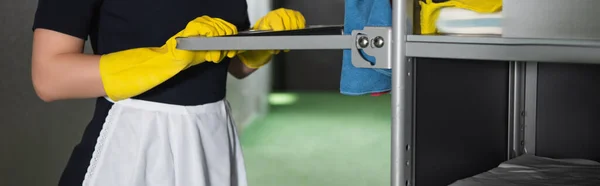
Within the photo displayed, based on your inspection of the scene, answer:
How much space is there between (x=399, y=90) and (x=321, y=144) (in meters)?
3.76

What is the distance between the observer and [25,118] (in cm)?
246

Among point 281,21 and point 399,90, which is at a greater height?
point 281,21

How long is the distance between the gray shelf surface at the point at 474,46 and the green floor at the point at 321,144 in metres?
2.73

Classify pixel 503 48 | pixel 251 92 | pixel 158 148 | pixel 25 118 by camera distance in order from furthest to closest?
pixel 251 92, pixel 25 118, pixel 158 148, pixel 503 48

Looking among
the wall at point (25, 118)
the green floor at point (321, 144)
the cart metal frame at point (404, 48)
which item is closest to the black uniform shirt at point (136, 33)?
the cart metal frame at point (404, 48)

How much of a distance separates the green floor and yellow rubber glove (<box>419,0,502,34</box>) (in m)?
2.75

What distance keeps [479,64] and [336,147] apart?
3.29m

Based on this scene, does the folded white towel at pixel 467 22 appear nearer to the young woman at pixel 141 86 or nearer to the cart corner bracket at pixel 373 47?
the cart corner bracket at pixel 373 47

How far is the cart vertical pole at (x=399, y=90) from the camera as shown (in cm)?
81

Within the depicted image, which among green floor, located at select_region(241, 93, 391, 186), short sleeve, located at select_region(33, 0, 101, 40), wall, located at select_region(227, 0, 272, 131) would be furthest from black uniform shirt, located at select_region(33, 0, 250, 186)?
wall, located at select_region(227, 0, 272, 131)

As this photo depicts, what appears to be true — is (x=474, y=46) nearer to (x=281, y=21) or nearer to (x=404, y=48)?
(x=404, y=48)

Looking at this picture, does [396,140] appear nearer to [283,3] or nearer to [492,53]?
[492,53]

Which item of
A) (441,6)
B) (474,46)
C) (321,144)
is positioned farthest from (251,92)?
(474,46)

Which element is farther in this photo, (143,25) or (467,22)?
(143,25)
